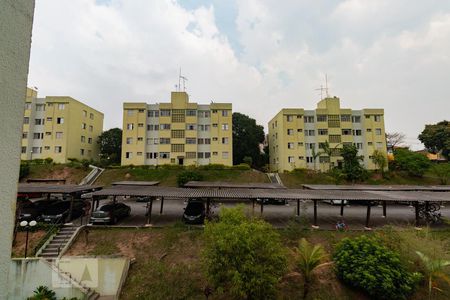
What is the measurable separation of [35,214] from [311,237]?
77.6 feet

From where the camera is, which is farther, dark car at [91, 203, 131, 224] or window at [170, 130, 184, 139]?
window at [170, 130, 184, 139]

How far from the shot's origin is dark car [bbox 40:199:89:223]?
20.5 metres

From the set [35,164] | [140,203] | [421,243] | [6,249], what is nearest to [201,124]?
[140,203]

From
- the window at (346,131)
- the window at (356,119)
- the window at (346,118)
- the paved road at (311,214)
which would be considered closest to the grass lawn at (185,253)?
the paved road at (311,214)

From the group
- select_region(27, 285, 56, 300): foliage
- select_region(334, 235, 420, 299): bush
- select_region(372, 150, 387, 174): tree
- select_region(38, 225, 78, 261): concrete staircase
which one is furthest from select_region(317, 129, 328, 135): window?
select_region(27, 285, 56, 300): foliage

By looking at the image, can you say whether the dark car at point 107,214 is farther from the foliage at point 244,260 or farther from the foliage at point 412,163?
the foliage at point 412,163

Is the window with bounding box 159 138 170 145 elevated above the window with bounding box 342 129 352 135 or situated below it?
below

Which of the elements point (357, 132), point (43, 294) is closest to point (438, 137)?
point (357, 132)

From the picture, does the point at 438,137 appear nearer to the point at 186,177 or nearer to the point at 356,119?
the point at 356,119

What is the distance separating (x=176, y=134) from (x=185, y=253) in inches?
1281

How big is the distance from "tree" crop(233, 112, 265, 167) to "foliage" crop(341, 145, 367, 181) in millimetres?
21336

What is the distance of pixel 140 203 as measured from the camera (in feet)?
103

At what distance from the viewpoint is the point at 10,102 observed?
2119mm

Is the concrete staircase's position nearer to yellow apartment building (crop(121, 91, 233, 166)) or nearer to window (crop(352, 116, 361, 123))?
yellow apartment building (crop(121, 91, 233, 166))
